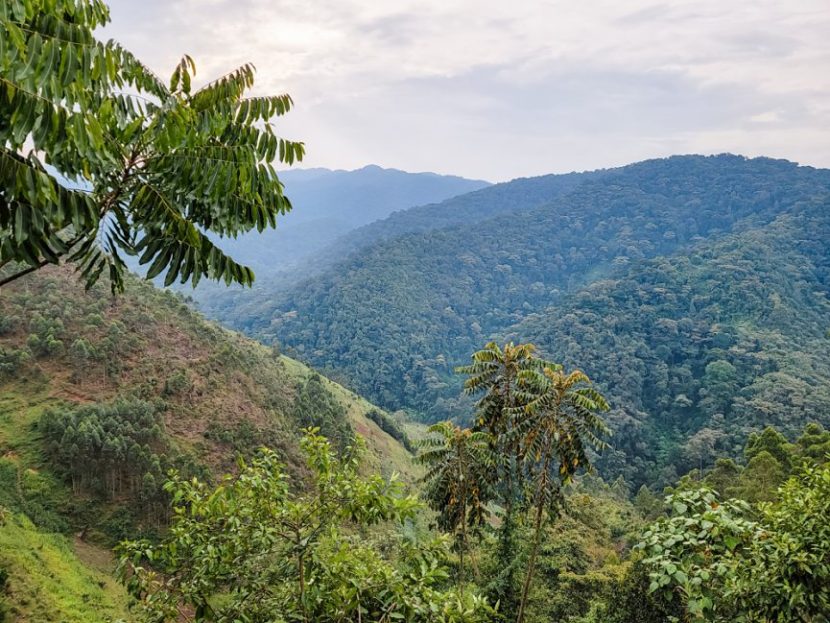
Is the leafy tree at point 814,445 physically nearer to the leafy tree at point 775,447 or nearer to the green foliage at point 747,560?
the leafy tree at point 775,447

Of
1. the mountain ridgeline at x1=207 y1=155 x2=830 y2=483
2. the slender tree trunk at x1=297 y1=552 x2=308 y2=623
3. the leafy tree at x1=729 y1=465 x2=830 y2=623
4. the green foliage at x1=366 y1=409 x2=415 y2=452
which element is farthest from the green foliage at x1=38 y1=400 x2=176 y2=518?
the mountain ridgeline at x1=207 y1=155 x2=830 y2=483

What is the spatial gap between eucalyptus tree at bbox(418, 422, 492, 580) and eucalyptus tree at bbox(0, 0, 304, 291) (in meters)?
14.1

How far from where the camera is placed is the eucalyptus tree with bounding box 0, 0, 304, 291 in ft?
8.38

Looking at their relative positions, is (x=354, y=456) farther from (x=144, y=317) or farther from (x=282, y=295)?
(x=282, y=295)

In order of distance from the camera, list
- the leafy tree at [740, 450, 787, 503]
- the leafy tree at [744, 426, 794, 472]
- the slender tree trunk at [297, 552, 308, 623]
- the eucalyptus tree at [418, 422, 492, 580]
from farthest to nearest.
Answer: the leafy tree at [744, 426, 794, 472] → the leafy tree at [740, 450, 787, 503] → the eucalyptus tree at [418, 422, 492, 580] → the slender tree trunk at [297, 552, 308, 623]

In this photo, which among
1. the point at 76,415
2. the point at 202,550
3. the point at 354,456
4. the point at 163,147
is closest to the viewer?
the point at 163,147

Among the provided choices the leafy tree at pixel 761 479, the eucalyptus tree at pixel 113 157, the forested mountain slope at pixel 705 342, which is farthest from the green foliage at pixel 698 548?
the forested mountain slope at pixel 705 342

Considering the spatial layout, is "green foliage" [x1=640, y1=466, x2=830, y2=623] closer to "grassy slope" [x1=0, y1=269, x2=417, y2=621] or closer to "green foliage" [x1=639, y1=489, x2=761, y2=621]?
"green foliage" [x1=639, y1=489, x2=761, y2=621]

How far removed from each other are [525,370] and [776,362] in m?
78.1

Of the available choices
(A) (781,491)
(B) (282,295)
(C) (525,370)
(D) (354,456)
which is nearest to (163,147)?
(D) (354,456)

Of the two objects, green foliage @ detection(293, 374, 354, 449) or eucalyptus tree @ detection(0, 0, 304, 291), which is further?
green foliage @ detection(293, 374, 354, 449)

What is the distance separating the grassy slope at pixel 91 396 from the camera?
17.2 metres

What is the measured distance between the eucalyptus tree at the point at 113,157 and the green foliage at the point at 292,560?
1978 millimetres

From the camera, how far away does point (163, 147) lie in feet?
10.7
